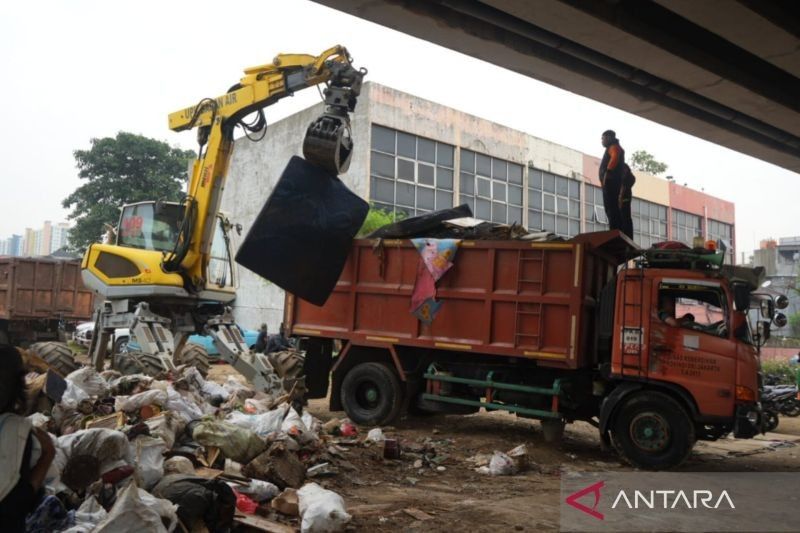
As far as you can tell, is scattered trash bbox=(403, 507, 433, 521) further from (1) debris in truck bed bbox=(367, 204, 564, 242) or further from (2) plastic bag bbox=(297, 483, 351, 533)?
(1) debris in truck bed bbox=(367, 204, 564, 242)

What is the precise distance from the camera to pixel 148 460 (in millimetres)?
4844

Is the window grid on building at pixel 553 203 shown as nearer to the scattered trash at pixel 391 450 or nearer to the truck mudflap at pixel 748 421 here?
the truck mudflap at pixel 748 421

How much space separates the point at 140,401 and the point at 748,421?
627 cm

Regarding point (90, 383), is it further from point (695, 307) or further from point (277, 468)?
point (695, 307)

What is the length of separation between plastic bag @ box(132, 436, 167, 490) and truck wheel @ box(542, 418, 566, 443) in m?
5.05

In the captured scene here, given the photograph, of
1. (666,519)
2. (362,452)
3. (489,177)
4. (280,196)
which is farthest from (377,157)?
(666,519)

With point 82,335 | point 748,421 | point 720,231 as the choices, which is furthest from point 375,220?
point 720,231

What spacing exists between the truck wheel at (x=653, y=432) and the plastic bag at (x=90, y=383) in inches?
229

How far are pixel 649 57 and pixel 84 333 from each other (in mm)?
18860

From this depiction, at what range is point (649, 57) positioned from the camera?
22.7ft

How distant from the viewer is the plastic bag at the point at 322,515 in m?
4.50

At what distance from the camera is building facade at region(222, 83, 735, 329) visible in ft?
69.2

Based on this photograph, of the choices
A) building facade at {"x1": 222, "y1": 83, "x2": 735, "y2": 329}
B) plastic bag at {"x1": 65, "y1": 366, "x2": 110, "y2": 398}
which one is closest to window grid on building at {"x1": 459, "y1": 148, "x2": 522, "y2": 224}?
building facade at {"x1": 222, "y1": 83, "x2": 735, "y2": 329}

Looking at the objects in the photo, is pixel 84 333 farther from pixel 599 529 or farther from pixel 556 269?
pixel 599 529
